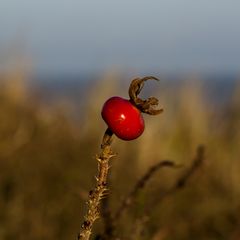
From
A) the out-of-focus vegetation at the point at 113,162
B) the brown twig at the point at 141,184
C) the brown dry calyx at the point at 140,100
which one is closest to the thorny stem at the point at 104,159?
the brown dry calyx at the point at 140,100

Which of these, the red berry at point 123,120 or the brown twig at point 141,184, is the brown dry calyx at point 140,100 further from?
the brown twig at point 141,184

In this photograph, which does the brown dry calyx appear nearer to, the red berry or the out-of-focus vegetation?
the red berry

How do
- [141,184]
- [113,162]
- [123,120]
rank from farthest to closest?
[113,162] → [141,184] → [123,120]

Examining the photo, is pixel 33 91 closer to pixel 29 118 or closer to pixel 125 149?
pixel 29 118

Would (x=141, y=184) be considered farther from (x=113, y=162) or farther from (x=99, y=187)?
(x=113, y=162)

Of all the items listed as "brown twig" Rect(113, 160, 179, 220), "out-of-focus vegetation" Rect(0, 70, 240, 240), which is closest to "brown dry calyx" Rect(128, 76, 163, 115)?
"brown twig" Rect(113, 160, 179, 220)

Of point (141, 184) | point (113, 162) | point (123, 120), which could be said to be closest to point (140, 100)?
point (123, 120)
